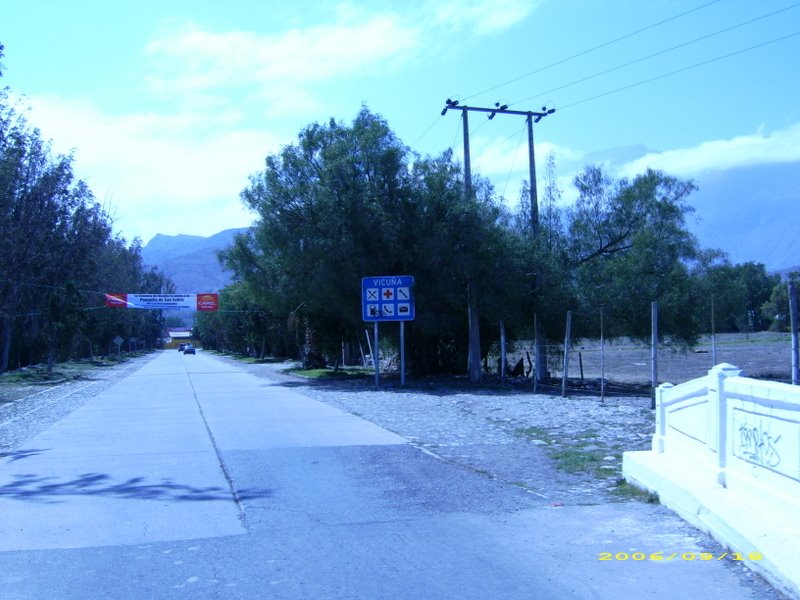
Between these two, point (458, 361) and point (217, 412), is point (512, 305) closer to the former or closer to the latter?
point (458, 361)

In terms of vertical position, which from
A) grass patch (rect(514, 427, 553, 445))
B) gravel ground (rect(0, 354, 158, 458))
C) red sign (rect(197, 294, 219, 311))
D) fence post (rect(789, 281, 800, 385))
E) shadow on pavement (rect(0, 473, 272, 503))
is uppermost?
red sign (rect(197, 294, 219, 311))

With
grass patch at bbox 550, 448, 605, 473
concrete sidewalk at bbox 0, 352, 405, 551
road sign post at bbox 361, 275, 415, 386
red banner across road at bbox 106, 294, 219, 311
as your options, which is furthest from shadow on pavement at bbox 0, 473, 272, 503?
red banner across road at bbox 106, 294, 219, 311

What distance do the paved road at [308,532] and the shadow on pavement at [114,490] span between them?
0.13ft

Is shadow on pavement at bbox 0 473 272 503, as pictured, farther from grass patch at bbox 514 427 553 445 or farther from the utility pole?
the utility pole

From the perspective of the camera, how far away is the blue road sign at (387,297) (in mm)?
29297

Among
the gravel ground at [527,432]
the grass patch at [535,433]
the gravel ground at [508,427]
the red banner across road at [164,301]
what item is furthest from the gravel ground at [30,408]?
the red banner across road at [164,301]

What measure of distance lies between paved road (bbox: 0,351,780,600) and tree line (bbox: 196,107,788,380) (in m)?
17.2

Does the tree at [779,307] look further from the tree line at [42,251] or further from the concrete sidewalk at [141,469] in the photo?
the tree line at [42,251]

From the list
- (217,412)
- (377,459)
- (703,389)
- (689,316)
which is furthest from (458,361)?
(703,389)

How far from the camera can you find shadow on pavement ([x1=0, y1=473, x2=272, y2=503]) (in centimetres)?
939

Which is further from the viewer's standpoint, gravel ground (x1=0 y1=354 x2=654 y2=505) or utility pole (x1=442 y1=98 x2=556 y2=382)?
utility pole (x1=442 y1=98 x2=556 y2=382)

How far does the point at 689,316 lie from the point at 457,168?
417 inches

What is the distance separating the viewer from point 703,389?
841 centimetres
